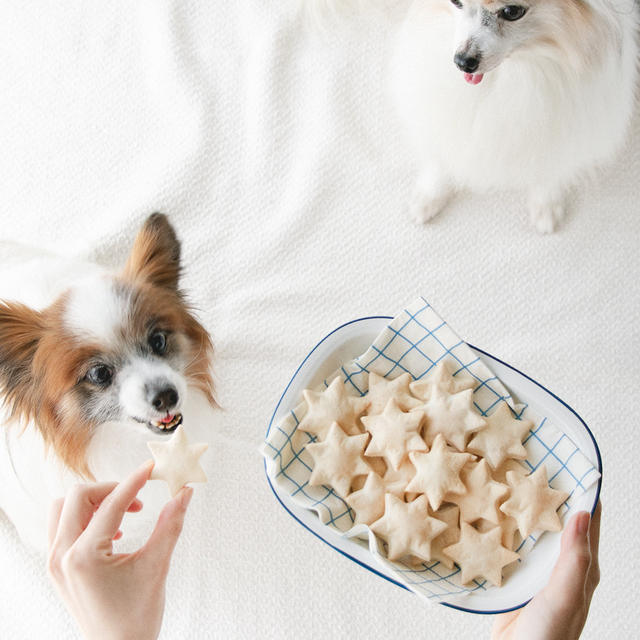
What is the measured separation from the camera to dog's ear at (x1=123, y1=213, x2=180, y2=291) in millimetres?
1289

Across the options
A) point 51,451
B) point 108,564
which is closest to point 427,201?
point 51,451

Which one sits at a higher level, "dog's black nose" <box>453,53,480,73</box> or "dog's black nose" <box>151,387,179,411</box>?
"dog's black nose" <box>453,53,480,73</box>

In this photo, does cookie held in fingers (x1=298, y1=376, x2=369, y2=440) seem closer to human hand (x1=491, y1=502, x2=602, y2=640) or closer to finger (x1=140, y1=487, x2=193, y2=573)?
finger (x1=140, y1=487, x2=193, y2=573)

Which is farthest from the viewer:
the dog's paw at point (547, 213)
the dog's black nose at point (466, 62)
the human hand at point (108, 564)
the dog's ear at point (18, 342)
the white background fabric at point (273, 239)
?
the dog's paw at point (547, 213)

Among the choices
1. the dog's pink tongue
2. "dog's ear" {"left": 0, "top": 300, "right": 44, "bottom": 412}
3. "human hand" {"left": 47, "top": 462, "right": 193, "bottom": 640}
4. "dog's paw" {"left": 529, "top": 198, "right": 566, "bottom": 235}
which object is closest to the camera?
"human hand" {"left": 47, "top": 462, "right": 193, "bottom": 640}

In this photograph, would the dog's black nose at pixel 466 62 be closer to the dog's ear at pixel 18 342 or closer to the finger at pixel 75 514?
the dog's ear at pixel 18 342

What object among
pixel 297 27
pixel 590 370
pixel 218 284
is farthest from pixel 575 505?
pixel 297 27

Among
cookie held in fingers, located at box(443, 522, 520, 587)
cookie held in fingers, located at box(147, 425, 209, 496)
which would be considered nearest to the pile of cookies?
cookie held in fingers, located at box(443, 522, 520, 587)

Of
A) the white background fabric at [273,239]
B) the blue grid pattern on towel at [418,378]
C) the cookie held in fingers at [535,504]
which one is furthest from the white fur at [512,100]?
the cookie held in fingers at [535,504]

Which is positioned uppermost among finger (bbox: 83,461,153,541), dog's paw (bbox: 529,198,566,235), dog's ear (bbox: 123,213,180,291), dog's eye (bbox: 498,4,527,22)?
dog's eye (bbox: 498,4,527,22)

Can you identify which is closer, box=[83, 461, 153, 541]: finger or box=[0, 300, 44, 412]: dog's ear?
box=[83, 461, 153, 541]: finger

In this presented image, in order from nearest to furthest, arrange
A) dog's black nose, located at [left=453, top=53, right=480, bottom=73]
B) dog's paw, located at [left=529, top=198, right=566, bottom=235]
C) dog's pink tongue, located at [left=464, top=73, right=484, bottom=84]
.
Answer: dog's black nose, located at [left=453, top=53, right=480, bottom=73], dog's pink tongue, located at [left=464, top=73, right=484, bottom=84], dog's paw, located at [left=529, top=198, right=566, bottom=235]

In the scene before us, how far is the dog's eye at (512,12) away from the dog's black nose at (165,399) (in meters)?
0.89

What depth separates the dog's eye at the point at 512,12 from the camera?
4.09 ft
